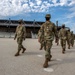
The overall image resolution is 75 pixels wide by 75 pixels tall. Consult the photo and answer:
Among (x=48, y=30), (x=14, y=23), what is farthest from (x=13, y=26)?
(x=48, y=30)

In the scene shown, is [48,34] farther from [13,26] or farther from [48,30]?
[13,26]

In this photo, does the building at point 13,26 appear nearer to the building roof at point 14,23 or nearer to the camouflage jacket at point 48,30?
the building roof at point 14,23

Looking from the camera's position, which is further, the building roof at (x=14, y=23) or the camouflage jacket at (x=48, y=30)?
the building roof at (x=14, y=23)

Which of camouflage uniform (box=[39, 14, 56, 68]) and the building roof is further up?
the building roof

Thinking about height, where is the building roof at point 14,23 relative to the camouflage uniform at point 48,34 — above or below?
above

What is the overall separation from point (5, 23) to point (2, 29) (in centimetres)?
280

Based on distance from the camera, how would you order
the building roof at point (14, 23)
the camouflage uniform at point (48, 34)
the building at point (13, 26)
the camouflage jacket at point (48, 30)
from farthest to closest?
the building roof at point (14, 23)
the building at point (13, 26)
the camouflage jacket at point (48, 30)
the camouflage uniform at point (48, 34)

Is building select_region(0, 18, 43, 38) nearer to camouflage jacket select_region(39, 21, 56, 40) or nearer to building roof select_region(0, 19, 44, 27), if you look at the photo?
building roof select_region(0, 19, 44, 27)

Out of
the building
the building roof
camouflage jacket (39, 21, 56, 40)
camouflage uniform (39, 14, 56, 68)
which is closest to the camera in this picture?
camouflage uniform (39, 14, 56, 68)

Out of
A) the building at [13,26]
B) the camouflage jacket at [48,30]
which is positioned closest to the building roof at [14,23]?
the building at [13,26]

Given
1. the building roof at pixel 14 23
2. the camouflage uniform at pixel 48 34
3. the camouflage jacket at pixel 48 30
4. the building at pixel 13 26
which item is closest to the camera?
the camouflage uniform at pixel 48 34

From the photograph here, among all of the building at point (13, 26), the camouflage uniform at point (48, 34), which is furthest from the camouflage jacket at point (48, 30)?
the building at point (13, 26)

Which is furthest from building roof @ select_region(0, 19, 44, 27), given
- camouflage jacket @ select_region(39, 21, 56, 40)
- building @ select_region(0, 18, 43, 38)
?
camouflage jacket @ select_region(39, 21, 56, 40)

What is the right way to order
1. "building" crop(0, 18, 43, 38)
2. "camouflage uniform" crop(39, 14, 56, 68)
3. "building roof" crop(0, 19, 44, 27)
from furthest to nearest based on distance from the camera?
"building roof" crop(0, 19, 44, 27) → "building" crop(0, 18, 43, 38) → "camouflage uniform" crop(39, 14, 56, 68)
